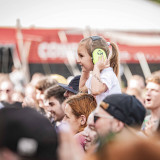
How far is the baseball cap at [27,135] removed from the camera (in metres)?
1.62

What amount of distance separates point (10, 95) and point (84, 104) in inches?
159

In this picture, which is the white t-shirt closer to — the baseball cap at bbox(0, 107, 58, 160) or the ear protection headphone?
the ear protection headphone

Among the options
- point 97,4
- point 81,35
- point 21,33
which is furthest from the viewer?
point 97,4

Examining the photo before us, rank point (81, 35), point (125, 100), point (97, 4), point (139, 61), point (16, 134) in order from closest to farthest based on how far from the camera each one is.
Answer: point (16, 134)
point (125, 100)
point (81, 35)
point (139, 61)
point (97, 4)

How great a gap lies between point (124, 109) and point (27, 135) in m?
1.04

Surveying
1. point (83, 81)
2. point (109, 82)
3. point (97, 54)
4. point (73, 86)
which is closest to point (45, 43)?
point (73, 86)

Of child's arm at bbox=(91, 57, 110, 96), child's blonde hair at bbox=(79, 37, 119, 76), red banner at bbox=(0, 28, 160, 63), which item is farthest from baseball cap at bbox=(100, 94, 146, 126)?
red banner at bbox=(0, 28, 160, 63)

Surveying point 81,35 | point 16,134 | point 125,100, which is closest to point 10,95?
point 125,100

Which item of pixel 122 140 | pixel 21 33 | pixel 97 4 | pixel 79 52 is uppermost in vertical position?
pixel 97 4

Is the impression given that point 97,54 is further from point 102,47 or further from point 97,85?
Answer: point 97,85

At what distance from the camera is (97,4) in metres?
16.6

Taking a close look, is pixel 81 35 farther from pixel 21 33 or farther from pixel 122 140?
pixel 122 140

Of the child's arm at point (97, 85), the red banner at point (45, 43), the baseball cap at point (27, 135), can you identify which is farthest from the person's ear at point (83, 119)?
the red banner at point (45, 43)

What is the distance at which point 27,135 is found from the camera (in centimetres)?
163
